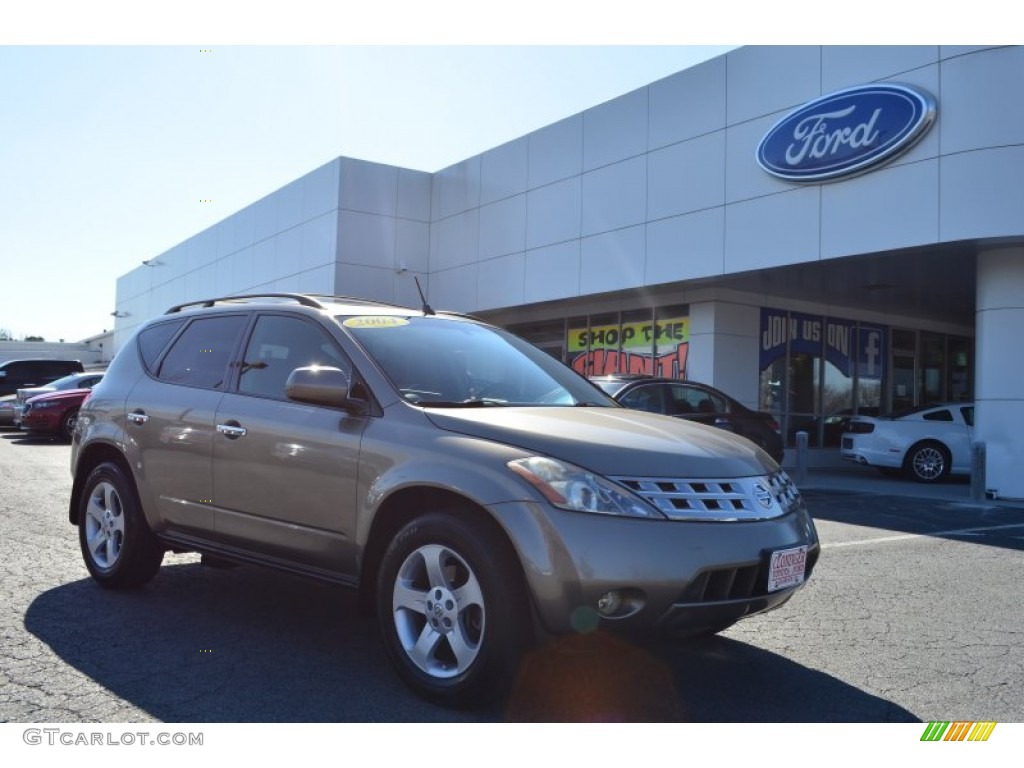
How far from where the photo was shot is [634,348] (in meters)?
18.5

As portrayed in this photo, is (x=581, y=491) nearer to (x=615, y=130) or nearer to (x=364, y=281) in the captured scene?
(x=615, y=130)

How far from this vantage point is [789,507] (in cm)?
370

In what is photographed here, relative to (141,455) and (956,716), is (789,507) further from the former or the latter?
(141,455)

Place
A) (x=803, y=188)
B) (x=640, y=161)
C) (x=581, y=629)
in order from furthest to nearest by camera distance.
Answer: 1. (x=640, y=161)
2. (x=803, y=188)
3. (x=581, y=629)

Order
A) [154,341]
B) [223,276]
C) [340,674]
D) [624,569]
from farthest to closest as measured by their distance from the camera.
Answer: [223,276] < [154,341] < [340,674] < [624,569]

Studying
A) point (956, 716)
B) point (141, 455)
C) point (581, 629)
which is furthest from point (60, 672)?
point (956, 716)

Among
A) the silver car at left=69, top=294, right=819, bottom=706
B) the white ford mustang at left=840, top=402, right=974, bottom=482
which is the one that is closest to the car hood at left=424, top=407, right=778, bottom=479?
the silver car at left=69, top=294, right=819, bottom=706

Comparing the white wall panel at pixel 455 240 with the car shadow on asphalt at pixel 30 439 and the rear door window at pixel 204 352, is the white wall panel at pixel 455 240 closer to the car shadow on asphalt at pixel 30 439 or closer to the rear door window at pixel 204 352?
the car shadow on asphalt at pixel 30 439

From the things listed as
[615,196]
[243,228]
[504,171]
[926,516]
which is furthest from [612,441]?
[243,228]

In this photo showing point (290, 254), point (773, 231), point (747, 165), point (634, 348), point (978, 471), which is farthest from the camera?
point (290, 254)

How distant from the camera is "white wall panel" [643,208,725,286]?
48.5 ft

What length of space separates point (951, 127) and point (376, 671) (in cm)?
1128

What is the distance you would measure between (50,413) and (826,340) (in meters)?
16.7

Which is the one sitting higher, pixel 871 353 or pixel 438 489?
pixel 871 353
